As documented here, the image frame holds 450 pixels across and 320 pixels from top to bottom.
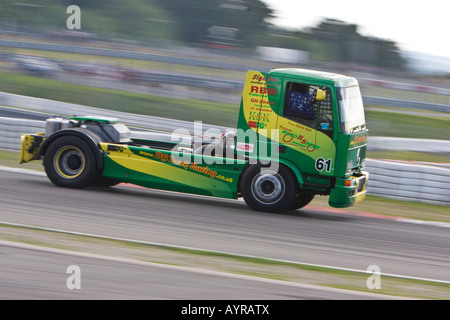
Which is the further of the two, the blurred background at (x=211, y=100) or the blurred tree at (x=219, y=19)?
the blurred tree at (x=219, y=19)

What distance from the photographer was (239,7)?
3241cm

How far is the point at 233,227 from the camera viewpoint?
8180 millimetres

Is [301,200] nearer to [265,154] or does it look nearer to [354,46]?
[265,154]

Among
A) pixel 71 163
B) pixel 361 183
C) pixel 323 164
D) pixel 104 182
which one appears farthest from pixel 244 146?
pixel 71 163

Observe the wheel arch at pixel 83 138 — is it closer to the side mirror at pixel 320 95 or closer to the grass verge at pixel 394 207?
Result: the grass verge at pixel 394 207

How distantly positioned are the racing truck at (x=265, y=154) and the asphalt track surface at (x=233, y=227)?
328 mm

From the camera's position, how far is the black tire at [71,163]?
9.71 meters

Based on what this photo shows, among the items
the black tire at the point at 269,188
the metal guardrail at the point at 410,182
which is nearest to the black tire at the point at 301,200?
the black tire at the point at 269,188

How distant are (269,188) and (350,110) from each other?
1.69 m

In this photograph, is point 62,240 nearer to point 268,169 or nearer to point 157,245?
point 157,245

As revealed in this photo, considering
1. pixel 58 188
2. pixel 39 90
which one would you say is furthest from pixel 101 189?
pixel 39 90

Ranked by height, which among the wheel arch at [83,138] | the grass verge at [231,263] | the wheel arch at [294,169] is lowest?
the grass verge at [231,263]
